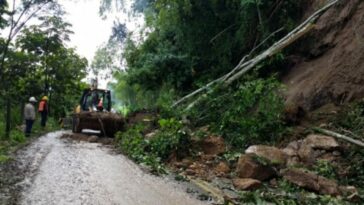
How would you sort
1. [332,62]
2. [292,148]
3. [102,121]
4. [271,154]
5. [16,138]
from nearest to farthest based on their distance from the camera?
[271,154] → [292,148] → [332,62] → [16,138] → [102,121]

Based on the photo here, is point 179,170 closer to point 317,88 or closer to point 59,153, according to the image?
point 59,153

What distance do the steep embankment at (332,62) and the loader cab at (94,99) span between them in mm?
8618

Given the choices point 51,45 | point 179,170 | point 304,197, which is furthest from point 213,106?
point 51,45

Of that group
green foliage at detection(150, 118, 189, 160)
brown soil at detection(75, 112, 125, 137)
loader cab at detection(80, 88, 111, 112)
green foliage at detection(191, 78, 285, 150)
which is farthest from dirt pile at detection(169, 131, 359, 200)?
loader cab at detection(80, 88, 111, 112)

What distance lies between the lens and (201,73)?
61.1 ft

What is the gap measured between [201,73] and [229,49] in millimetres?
1927

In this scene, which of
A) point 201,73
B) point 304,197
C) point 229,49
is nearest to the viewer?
point 304,197

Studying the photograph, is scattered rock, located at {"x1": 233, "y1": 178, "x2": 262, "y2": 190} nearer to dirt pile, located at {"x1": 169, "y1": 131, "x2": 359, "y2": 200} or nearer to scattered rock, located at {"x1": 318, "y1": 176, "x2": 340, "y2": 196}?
dirt pile, located at {"x1": 169, "y1": 131, "x2": 359, "y2": 200}

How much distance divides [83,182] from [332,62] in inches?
332

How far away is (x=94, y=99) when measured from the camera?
2025 cm

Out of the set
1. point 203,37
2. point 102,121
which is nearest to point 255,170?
point 102,121

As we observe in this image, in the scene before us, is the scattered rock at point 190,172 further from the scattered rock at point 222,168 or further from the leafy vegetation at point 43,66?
the leafy vegetation at point 43,66

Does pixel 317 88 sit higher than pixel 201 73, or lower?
lower

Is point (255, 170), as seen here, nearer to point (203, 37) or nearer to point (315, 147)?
point (315, 147)
